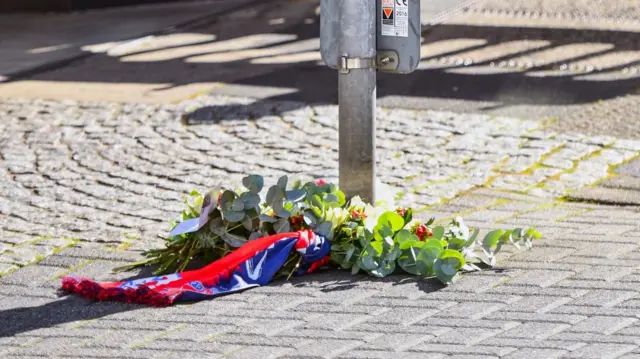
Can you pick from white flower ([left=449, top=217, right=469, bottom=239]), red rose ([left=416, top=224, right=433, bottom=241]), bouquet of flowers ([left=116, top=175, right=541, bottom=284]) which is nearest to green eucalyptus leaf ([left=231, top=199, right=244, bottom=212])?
bouquet of flowers ([left=116, top=175, right=541, bottom=284])

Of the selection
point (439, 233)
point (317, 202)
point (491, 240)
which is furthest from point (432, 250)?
point (317, 202)

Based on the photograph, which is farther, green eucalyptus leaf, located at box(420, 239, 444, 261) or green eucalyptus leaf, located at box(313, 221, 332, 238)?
green eucalyptus leaf, located at box(313, 221, 332, 238)

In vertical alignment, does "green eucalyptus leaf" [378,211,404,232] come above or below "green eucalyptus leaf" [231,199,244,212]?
below

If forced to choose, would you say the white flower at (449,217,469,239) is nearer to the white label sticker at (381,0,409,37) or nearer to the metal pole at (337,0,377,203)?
the metal pole at (337,0,377,203)

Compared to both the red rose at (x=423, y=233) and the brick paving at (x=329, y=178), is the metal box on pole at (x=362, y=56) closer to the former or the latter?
the red rose at (x=423, y=233)

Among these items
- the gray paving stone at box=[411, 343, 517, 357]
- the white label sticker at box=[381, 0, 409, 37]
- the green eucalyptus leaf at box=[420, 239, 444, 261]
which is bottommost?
the gray paving stone at box=[411, 343, 517, 357]

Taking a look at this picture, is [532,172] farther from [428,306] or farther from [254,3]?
[254,3]

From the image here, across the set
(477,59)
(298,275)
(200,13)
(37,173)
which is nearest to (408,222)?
(298,275)

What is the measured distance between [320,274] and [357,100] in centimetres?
92

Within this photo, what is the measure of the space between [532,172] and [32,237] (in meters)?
3.23

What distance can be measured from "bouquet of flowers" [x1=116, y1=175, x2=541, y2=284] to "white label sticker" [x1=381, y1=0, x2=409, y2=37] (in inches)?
33.0

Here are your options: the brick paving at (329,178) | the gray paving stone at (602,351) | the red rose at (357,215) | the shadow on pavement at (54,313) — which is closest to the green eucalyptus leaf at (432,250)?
the brick paving at (329,178)

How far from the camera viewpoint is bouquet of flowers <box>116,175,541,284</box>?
587 cm

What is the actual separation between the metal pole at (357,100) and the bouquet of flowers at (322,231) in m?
0.15
